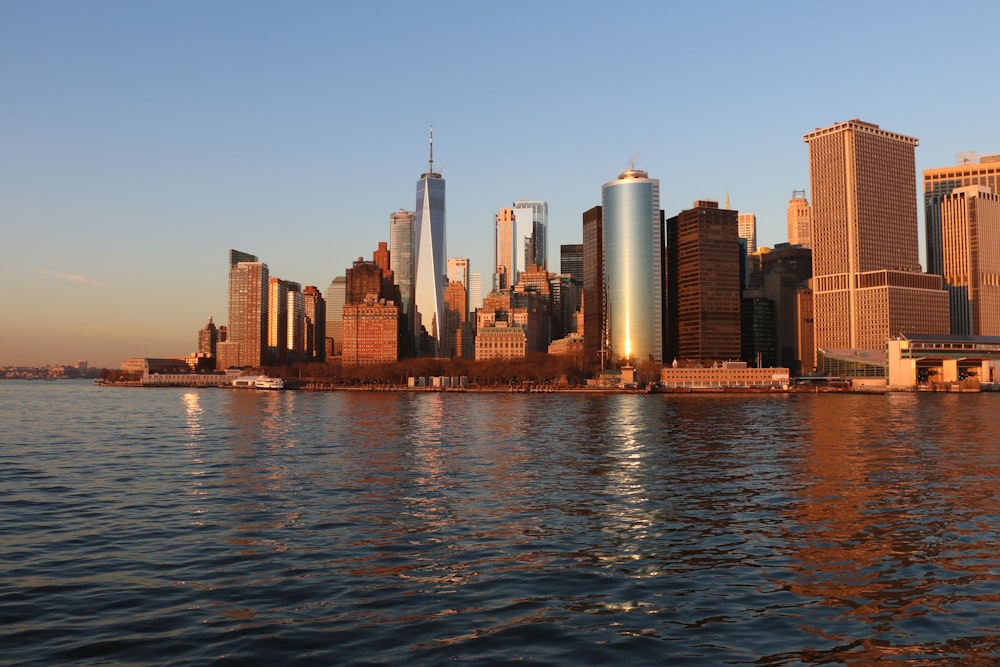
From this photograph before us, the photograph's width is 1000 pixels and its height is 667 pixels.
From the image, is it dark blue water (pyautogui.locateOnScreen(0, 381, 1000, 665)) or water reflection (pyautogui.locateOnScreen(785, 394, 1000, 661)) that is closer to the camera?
dark blue water (pyautogui.locateOnScreen(0, 381, 1000, 665))

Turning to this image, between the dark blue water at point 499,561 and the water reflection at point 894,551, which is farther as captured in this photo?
the water reflection at point 894,551

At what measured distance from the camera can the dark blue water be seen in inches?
843

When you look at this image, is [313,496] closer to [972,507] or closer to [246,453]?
[246,453]

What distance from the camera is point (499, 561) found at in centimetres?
3050

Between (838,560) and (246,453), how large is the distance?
5596 centimetres

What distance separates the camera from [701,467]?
62.2 meters

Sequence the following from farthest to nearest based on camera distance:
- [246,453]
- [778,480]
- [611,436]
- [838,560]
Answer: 1. [611,436]
2. [246,453]
3. [778,480]
4. [838,560]

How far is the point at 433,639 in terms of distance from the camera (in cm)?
2169

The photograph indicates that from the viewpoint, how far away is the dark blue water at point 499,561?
70.2ft

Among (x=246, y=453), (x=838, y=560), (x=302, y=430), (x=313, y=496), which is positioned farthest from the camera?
(x=302, y=430)

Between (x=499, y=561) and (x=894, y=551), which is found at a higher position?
(x=499, y=561)

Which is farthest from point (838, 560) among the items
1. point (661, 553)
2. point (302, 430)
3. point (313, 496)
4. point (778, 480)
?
point (302, 430)

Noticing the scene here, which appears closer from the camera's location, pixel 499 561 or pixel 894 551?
pixel 499 561

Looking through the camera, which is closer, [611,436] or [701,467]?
[701,467]
